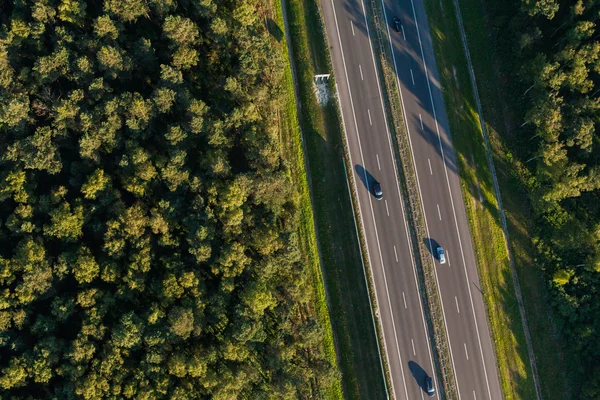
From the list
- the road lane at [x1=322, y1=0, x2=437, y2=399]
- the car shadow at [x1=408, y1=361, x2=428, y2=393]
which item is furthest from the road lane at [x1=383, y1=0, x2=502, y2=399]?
the car shadow at [x1=408, y1=361, x2=428, y2=393]

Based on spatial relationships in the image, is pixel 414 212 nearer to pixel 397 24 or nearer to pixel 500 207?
pixel 500 207

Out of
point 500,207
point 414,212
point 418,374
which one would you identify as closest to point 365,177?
point 414,212

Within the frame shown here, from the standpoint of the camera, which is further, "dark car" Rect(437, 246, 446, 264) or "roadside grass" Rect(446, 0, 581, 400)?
"roadside grass" Rect(446, 0, 581, 400)

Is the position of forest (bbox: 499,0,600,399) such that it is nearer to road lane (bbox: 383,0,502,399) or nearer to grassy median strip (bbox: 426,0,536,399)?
grassy median strip (bbox: 426,0,536,399)

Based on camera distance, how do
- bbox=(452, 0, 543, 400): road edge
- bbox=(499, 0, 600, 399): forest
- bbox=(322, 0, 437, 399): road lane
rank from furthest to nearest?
bbox=(452, 0, 543, 400): road edge, bbox=(322, 0, 437, 399): road lane, bbox=(499, 0, 600, 399): forest

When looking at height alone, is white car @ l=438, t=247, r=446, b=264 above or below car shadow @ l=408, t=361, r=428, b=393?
above

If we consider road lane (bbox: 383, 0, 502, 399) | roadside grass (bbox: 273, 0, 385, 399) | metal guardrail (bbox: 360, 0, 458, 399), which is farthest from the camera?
road lane (bbox: 383, 0, 502, 399)

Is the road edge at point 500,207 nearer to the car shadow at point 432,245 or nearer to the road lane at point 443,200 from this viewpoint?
the road lane at point 443,200
